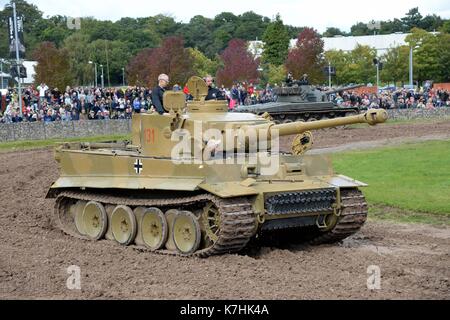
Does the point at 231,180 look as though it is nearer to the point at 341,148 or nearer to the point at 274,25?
the point at 341,148

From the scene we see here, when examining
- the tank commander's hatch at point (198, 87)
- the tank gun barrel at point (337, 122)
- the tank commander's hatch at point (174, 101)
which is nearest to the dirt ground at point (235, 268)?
the tank gun barrel at point (337, 122)

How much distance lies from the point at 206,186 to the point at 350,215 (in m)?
2.70

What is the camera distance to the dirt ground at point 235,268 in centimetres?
1139

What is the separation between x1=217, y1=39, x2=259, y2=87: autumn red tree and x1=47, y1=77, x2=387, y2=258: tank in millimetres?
48812

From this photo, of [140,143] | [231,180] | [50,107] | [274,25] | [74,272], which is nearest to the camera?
[74,272]

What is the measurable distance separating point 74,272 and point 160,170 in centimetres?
312

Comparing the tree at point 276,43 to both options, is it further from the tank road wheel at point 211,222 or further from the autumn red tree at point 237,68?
the tank road wheel at point 211,222

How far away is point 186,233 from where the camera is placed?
581 inches

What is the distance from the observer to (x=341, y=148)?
Answer: 106ft

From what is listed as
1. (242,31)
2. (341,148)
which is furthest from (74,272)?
(242,31)

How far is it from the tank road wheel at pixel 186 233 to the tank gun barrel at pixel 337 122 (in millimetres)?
2328

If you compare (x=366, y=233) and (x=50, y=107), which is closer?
Result: (x=366, y=233)

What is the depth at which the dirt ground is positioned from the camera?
1139cm

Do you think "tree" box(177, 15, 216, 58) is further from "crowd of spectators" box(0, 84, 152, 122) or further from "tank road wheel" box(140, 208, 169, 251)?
"tank road wheel" box(140, 208, 169, 251)
